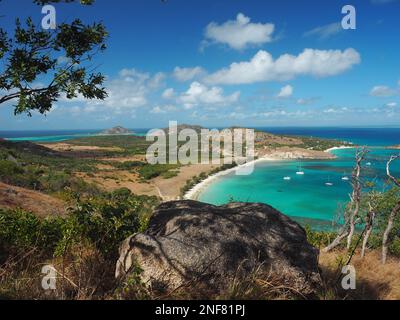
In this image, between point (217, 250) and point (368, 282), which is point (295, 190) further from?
point (217, 250)

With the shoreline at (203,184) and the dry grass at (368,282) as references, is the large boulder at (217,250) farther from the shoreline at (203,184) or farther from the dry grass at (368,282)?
the shoreline at (203,184)

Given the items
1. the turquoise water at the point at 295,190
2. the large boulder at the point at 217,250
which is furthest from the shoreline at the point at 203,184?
the large boulder at the point at 217,250

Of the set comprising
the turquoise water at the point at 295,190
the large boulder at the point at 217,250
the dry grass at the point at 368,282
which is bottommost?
the turquoise water at the point at 295,190

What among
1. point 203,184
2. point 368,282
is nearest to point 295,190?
point 203,184

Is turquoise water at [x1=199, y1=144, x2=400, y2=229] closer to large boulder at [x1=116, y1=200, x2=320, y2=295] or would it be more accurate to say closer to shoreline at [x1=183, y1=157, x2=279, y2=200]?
shoreline at [x1=183, y1=157, x2=279, y2=200]
